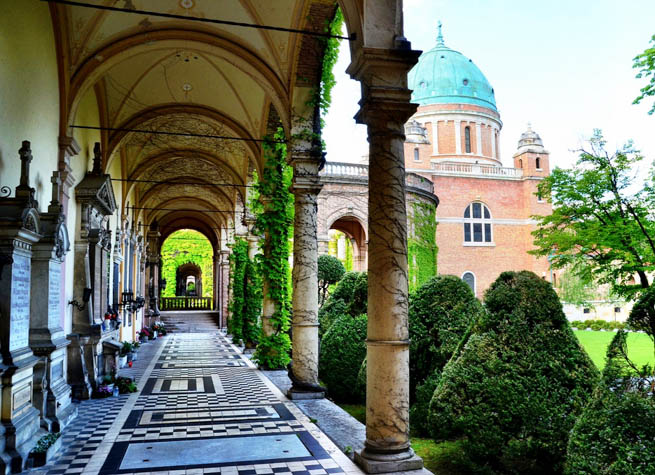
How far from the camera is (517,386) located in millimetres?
5688

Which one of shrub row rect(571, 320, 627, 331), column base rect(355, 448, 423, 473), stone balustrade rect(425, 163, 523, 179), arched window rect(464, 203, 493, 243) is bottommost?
shrub row rect(571, 320, 627, 331)

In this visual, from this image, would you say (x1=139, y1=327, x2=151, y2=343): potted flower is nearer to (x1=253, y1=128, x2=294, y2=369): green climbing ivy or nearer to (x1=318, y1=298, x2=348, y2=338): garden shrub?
(x1=318, y1=298, x2=348, y2=338): garden shrub

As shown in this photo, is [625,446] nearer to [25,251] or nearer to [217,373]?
[25,251]

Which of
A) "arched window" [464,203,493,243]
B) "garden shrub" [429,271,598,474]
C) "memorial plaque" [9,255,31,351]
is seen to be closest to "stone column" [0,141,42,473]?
"memorial plaque" [9,255,31,351]

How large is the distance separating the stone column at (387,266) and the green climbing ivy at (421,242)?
24.0 metres

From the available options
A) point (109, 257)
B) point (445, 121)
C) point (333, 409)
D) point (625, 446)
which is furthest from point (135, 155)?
point (445, 121)

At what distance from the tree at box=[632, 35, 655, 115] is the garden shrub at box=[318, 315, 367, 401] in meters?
7.66

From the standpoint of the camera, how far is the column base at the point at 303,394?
899 centimetres

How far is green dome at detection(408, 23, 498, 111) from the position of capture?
4334 centimetres

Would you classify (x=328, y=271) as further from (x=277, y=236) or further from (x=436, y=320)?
(x=436, y=320)

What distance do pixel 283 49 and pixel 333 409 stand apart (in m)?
6.09

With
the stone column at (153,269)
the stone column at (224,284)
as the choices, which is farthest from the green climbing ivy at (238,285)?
the stone column at (153,269)

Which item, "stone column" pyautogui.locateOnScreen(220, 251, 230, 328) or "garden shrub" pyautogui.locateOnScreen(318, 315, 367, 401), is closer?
"garden shrub" pyautogui.locateOnScreen(318, 315, 367, 401)

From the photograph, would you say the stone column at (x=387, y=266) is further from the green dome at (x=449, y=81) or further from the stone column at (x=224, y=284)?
the green dome at (x=449, y=81)
